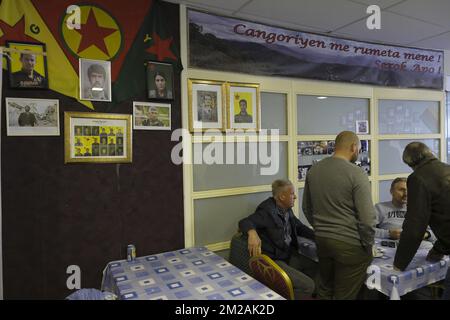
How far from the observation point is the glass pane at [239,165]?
252cm

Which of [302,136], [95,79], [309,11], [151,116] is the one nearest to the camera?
[95,79]

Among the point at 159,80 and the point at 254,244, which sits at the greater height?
the point at 159,80

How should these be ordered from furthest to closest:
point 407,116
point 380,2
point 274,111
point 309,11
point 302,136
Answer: point 407,116, point 302,136, point 274,111, point 309,11, point 380,2

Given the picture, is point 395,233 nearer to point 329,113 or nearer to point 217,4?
point 329,113

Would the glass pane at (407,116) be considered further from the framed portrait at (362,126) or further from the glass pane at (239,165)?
the glass pane at (239,165)

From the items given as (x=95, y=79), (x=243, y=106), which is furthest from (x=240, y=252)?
(x=95, y=79)

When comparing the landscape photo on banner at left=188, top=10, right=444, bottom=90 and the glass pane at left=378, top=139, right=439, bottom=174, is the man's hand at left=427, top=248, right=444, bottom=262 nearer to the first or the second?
the glass pane at left=378, top=139, right=439, bottom=174

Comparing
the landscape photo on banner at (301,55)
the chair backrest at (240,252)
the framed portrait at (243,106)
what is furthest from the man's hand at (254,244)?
the landscape photo on banner at (301,55)

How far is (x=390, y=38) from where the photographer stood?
3252 mm

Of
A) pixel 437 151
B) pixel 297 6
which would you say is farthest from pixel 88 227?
pixel 437 151

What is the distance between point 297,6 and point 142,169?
73.1 inches

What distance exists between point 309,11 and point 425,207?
1.83 meters

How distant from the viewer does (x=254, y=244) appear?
218 centimetres

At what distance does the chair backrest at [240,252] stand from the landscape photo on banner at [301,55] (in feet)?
4.88
